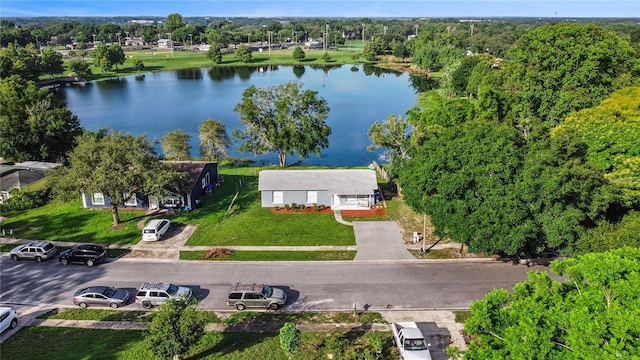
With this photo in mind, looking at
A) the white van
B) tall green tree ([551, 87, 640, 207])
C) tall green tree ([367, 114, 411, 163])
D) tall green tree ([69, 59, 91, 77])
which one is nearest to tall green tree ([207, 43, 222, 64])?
tall green tree ([69, 59, 91, 77])

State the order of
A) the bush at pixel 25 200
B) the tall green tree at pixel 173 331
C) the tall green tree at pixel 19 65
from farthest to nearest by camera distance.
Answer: the tall green tree at pixel 19 65 < the bush at pixel 25 200 < the tall green tree at pixel 173 331

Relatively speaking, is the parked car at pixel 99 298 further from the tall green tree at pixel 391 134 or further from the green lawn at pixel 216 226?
the tall green tree at pixel 391 134

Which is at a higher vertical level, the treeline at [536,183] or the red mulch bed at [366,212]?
the treeline at [536,183]

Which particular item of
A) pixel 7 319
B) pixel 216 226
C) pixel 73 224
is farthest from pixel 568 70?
pixel 7 319

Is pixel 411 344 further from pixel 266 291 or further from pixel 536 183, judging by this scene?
pixel 536 183

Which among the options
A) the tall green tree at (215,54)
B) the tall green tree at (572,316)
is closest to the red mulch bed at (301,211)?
the tall green tree at (572,316)

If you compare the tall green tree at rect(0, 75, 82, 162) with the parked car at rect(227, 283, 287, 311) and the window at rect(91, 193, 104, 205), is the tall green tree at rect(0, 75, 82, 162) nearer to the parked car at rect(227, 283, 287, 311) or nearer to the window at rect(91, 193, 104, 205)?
the window at rect(91, 193, 104, 205)

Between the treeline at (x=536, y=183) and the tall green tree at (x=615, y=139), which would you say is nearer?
the treeline at (x=536, y=183)
